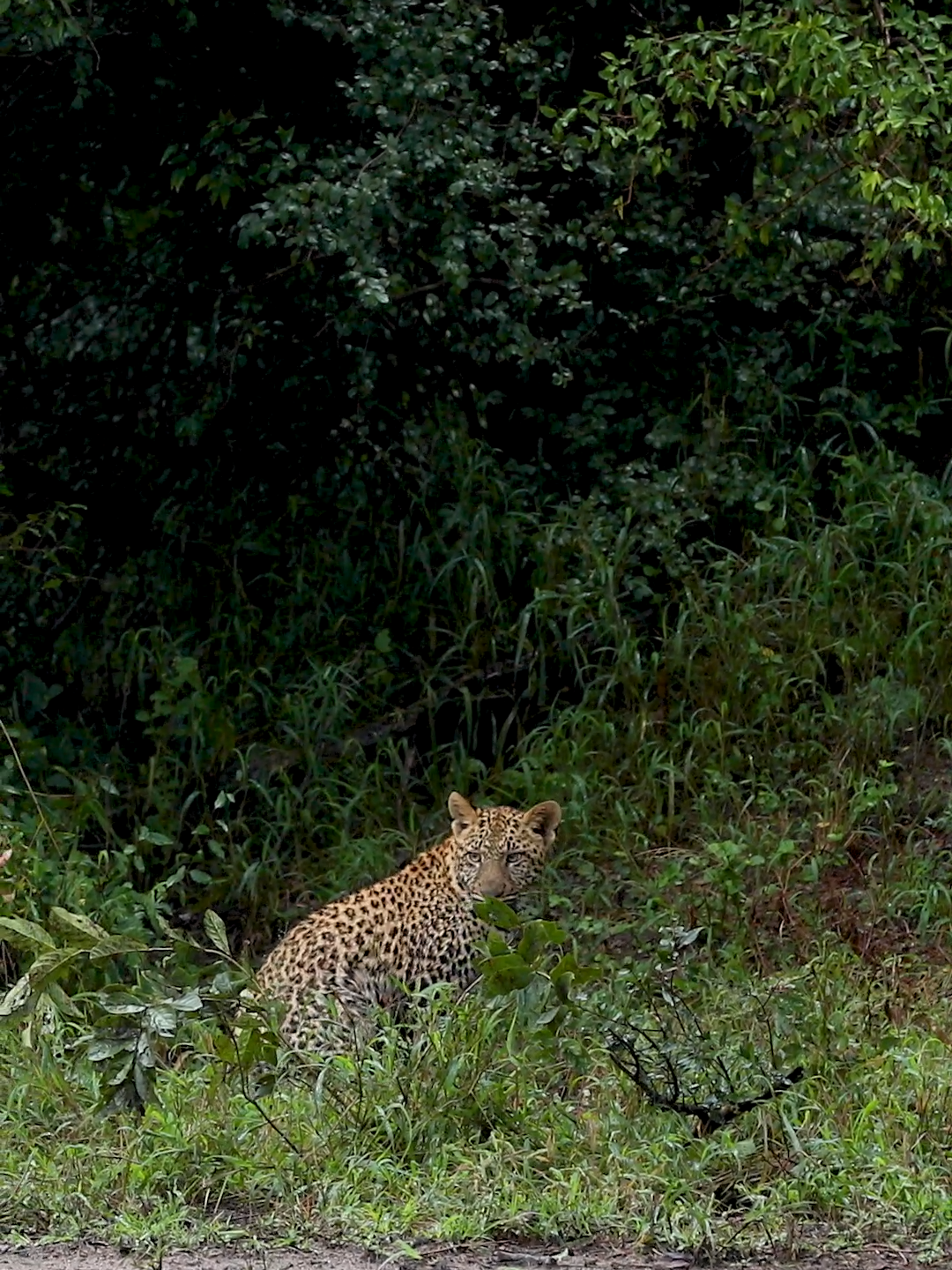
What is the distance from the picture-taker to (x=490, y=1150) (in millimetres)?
5316

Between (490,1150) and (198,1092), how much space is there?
0.89 metres

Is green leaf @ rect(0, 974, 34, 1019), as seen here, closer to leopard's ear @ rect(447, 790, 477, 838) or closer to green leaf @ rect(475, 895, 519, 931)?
green leaf @ rect(475, 895, 519, 931)

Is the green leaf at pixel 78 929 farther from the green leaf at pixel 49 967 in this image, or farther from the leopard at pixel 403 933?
the leopard at pixel 403 933

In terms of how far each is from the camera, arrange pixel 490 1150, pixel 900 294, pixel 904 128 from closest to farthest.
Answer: pixel 490 1150
pixel 904 128
pixel 900 294

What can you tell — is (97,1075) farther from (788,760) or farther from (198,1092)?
(788,760)

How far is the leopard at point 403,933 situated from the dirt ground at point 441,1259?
5.09ft

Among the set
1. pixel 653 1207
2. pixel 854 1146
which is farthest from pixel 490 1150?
pixel 854 1146

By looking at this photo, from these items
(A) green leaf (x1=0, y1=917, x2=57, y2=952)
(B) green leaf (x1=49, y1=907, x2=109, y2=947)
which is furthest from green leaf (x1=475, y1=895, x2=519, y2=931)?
(A) green leaf (x1=0, y1=917, x2=57, y2=952)

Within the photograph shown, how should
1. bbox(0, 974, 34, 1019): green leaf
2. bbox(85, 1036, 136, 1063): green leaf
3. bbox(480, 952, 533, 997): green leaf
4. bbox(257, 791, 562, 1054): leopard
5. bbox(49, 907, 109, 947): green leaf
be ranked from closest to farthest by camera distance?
1. bbox(85, 1036, 136, 1063): green leaf
2. bbox(0, 974, 34, 1019): green leaf
3. bbox(480, 952, 533, 997): green leaf
4. bbox(49, 907, 109, 947): green leaf
5. bbox(257, 791, 562, 1054): leopard

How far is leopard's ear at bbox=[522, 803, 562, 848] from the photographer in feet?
24.2

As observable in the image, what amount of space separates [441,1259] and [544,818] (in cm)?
280

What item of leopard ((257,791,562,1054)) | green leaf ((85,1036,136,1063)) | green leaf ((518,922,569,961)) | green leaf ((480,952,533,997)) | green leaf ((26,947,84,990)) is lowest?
leopard ((257,791,562,1054))

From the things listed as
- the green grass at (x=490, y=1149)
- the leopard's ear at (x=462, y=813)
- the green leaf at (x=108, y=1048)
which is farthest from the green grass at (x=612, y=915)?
the leopard's ear at (x=462, y=813)

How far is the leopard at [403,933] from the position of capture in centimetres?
664
